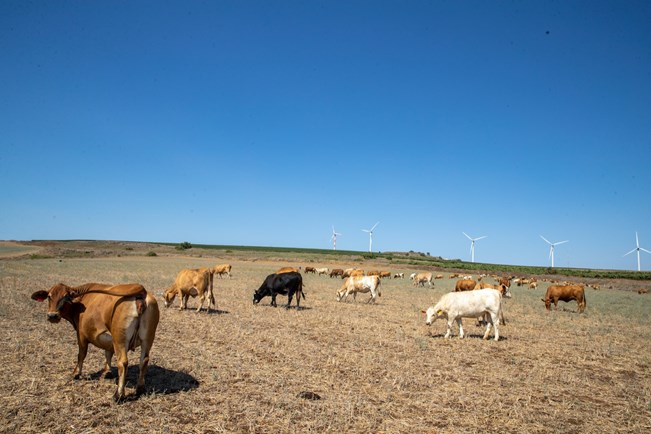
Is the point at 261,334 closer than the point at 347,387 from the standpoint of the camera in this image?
No

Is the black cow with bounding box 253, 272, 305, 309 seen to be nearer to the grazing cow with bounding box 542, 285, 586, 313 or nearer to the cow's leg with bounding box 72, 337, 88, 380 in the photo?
the cow's leg with bounding box 72, 337, 88, 380

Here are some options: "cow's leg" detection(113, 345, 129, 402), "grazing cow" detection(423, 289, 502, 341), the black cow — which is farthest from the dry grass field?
the black cow

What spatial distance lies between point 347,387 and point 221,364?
→ 2927 millimetres

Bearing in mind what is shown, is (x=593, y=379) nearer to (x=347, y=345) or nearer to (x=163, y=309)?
(x=347, y=345)

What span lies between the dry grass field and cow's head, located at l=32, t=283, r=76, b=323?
1.25m

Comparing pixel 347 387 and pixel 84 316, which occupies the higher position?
pixel 84 316

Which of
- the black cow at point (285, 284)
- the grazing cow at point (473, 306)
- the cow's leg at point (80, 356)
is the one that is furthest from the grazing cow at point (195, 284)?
the grazing cow at point (473, 306)

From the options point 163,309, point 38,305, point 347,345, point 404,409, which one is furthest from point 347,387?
point 38,305

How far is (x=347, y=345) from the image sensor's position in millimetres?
11633

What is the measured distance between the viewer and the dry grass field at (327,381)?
248 inches

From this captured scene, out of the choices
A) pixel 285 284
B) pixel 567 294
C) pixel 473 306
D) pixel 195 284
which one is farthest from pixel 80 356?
pixel 567 294

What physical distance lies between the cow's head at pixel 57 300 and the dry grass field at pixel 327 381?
4.09ft

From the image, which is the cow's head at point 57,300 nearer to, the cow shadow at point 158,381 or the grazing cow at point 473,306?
the cow shadow at point 158,381

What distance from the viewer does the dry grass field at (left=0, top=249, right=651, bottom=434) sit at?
6297 millimetres
